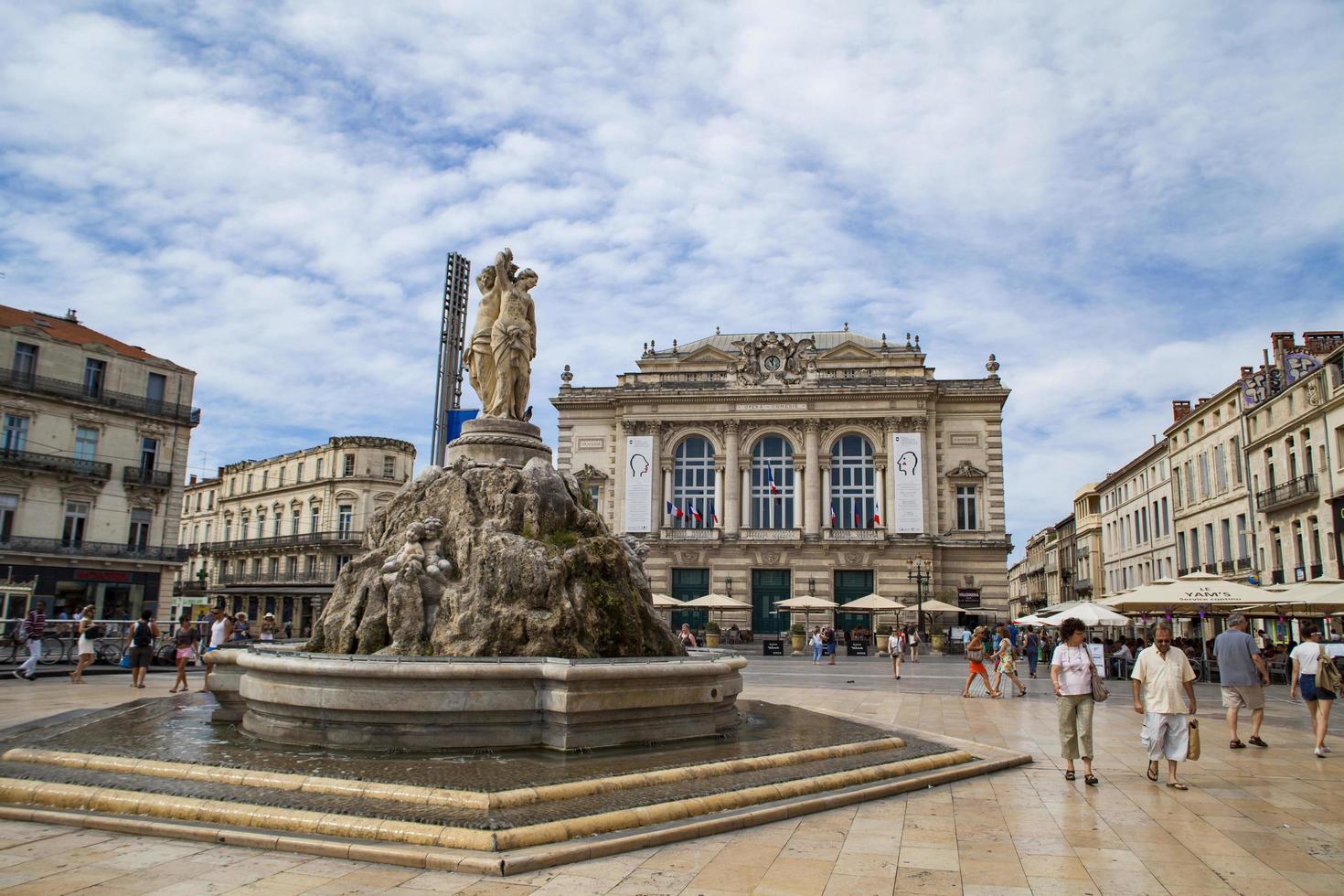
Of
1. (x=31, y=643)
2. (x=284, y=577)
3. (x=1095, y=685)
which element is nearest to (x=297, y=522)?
(x=284, y=577)

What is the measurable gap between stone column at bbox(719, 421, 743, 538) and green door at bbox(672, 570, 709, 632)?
2.74 m

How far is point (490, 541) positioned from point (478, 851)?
549 cm

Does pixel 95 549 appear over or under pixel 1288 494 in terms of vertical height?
under

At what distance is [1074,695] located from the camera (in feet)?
29.7

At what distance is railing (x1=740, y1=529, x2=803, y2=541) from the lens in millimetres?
46062

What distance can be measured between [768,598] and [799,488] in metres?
5.98

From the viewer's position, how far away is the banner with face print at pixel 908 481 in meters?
45.0

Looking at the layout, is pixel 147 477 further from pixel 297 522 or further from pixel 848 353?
pixel 848 353

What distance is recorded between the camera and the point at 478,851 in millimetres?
5801

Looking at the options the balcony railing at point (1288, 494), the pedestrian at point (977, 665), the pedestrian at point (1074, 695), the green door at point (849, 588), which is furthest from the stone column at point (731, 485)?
the pedestrian at point (1074, 695)

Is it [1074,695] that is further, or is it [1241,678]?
[1241,678]

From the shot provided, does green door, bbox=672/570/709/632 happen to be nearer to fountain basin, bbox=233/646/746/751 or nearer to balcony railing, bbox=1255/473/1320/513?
balcony railing, bbox=1255/473/1320/513

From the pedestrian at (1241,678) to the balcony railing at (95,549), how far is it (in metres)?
41.5

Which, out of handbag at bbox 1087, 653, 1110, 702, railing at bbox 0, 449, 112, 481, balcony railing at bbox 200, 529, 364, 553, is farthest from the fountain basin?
balcony railing at bbox 200, 529, 364, 553
